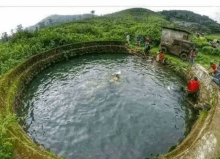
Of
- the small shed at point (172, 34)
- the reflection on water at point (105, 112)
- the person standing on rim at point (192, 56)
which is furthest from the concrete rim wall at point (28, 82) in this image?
the person standing on rim at point (192, 56)

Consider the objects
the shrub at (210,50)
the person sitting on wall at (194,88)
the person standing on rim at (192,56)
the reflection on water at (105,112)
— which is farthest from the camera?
the shrub at (210,50)

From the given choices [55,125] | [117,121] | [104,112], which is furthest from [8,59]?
[117,121]

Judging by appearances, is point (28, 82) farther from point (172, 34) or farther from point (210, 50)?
point (210, 50)

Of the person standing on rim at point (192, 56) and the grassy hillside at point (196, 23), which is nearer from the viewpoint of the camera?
the person standing on rim at point (192, 56)

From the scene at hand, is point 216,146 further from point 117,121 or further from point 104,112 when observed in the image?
point 104,112

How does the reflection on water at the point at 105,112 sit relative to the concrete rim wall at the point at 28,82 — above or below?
below

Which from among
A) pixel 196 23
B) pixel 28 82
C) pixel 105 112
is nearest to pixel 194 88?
pixel 105 112

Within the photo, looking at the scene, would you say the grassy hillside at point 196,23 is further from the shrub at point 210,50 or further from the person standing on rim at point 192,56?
the person standing on rim at point 192,56

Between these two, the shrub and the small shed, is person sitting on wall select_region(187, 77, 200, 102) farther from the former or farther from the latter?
the shrub
